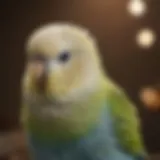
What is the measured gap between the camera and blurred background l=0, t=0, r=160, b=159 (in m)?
1.15

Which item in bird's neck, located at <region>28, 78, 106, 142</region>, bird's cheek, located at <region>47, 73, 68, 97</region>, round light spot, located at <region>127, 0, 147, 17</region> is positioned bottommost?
bird's neck, located at <region>28, 78, 106, 142</region>

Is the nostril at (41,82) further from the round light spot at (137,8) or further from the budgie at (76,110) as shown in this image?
the round light spot at (137,8)

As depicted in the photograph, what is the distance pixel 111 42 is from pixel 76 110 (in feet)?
0.71

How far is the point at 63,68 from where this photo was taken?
110cm

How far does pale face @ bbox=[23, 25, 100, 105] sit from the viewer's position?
1098mm

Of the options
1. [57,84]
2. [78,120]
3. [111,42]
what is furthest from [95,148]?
[111,42]

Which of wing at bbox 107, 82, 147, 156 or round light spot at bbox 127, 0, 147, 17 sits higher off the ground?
round light spot at bbox 127, 0, 147, 17

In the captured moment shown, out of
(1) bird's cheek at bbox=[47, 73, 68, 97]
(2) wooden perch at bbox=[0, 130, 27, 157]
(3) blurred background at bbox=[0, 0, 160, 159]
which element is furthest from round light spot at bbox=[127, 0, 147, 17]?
(2) wooden perch at bbox=[0, 130, 27, 157]

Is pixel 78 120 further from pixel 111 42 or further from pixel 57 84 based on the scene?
pixel 111 42

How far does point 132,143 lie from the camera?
3.63ft

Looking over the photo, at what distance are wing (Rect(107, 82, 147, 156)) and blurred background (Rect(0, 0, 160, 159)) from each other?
0.02 m

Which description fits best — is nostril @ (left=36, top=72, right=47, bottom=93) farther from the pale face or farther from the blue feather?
the blue feather

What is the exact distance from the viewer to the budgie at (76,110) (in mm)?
1094

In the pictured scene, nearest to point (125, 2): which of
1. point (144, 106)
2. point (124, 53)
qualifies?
point (124, 53)
